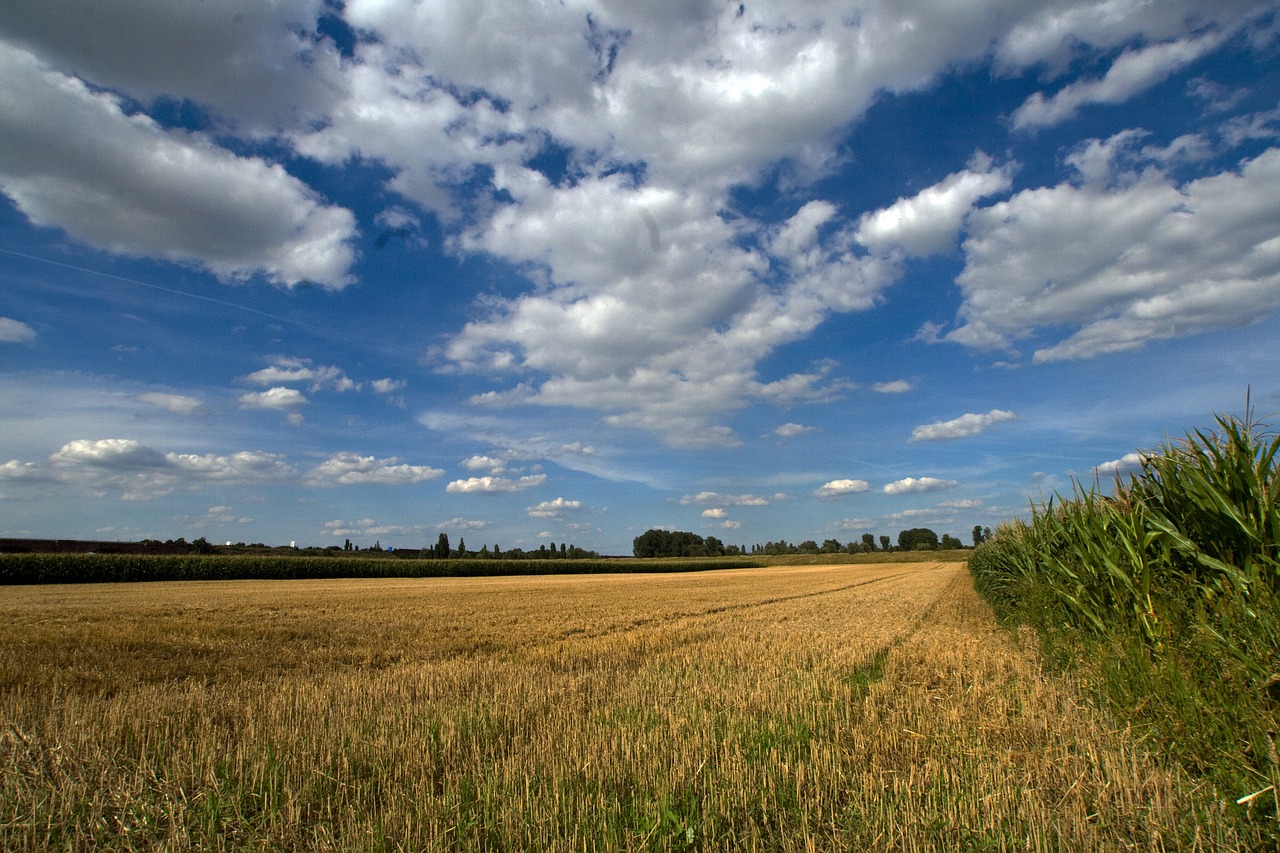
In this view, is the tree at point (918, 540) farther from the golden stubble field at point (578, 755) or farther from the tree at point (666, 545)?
the golden stubble field at point (578, 755)

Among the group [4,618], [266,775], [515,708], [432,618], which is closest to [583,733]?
[515,708]

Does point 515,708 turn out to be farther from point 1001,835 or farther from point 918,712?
point 1001,835

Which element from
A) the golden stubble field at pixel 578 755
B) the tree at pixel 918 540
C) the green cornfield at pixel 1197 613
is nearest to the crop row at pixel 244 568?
the golden stubble field at pixel 578 755

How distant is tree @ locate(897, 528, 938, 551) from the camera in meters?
180

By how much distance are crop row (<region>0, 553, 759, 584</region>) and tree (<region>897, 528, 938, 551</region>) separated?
11632cm

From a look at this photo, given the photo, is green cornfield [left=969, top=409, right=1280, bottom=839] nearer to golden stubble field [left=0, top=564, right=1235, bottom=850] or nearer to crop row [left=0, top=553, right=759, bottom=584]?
golden stubble field [left=0, top=564, right=1235, bottom=850]

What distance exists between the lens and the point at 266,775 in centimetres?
533

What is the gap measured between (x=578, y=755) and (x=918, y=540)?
8187 inches

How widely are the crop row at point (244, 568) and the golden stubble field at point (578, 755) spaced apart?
5264cm

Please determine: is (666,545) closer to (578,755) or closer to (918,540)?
(918,540)

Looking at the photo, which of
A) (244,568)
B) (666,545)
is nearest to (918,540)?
(666,545)

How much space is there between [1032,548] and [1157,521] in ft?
26.0

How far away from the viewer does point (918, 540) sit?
7539 inches

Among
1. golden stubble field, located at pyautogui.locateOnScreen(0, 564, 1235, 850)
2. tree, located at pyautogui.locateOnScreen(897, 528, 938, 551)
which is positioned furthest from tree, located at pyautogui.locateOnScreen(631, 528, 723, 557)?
golden stubble field, located at pyautogui.locateOnScreen(0, 564, 1235, 850)
